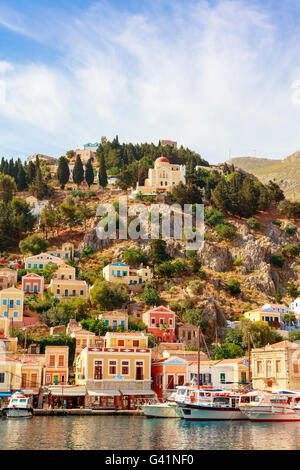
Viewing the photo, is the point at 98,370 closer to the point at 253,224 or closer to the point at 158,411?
the point at 158,411

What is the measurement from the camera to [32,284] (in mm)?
71375

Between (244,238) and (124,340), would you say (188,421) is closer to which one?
(124,340)

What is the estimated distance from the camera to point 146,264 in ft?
278

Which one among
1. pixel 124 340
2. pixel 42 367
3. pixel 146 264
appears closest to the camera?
pixel 42 367

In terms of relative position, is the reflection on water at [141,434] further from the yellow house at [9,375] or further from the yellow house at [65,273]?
the yellow house at [65,273]

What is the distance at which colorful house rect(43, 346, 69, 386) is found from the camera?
49.0 metres

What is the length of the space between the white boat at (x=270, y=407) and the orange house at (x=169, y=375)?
962 cm

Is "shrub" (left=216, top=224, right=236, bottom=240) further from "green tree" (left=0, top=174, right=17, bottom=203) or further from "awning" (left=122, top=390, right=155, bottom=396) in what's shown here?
"awning" (left=122, top=390, right=155, bottom=396)

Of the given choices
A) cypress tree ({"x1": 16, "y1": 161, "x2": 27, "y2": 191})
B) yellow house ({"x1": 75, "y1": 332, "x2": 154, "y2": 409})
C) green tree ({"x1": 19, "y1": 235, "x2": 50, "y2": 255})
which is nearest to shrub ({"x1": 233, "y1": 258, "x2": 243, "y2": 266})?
green tree ({"x1": 19, "y1": 235, "x2": 50, "y2": 255})

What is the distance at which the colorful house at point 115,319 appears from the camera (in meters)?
64.2

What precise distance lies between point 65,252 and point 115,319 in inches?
1003

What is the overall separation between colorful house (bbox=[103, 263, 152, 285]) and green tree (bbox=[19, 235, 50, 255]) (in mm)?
12487

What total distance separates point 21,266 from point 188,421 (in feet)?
154
